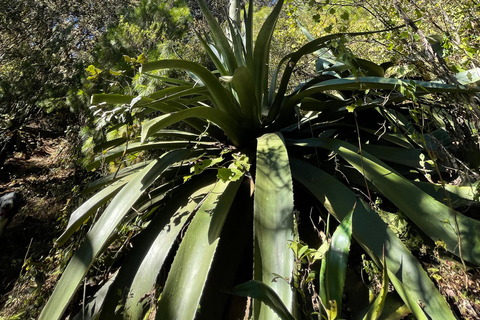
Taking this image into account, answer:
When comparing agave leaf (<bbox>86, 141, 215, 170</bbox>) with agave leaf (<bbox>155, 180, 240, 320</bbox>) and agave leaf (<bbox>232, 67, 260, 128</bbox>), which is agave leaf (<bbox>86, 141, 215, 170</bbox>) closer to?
agave leaf (<bbox>232, 67, 260, 128</bbox>)

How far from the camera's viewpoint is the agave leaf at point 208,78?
1005 mm

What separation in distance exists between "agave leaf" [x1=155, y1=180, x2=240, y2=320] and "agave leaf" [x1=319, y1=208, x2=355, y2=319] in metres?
0.30

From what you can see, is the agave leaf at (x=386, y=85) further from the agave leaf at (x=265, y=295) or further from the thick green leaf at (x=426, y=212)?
the agave leaf at (x=265, y=295)

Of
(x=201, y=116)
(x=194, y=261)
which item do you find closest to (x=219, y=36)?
(x=201, y=116)

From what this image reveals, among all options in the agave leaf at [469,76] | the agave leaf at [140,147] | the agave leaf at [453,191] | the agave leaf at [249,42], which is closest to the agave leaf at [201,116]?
the agave leaf at [140,147]

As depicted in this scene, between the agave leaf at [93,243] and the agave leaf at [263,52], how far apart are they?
2.10ft

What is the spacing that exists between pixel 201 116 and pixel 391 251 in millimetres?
717

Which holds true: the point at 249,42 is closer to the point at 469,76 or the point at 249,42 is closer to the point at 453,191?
the point at 469,76

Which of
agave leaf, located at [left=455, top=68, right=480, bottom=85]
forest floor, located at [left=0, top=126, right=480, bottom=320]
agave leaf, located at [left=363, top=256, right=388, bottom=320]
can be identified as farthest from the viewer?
agave leaf, located at [left=455, top=68, right=480, bottom=85]

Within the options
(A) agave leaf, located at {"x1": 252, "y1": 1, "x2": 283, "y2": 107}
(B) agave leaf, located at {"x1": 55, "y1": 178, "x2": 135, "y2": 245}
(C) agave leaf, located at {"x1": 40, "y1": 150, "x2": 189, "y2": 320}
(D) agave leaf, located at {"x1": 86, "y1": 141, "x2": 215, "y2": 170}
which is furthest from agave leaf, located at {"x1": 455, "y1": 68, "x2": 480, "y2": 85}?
(B) agave leaf, located at {"x1": 55, "y1": 178, "x2": 135, "y2": 245}

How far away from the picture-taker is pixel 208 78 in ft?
3.64

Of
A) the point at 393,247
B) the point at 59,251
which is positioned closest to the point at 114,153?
the point at 59,251

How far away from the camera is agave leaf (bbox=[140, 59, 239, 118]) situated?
1005 mm

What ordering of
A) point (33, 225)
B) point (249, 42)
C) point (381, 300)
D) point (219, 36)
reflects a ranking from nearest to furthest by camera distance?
point (381, 300)
point (219, 36)
point (249, 42)
point (33, 225)
